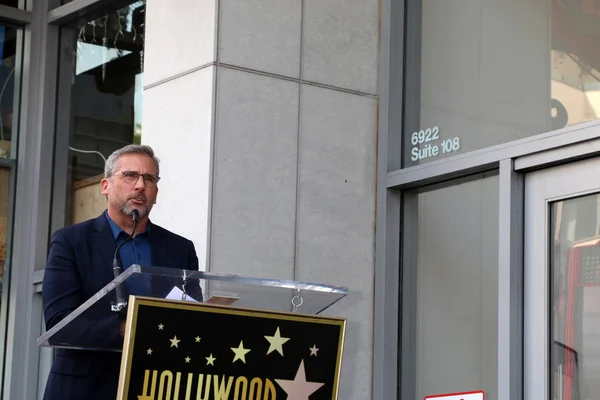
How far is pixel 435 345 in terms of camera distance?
A: 576 cm

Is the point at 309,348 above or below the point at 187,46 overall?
below

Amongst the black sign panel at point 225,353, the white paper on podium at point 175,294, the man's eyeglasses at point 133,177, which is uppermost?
the man's eyeglasses at point 133,177

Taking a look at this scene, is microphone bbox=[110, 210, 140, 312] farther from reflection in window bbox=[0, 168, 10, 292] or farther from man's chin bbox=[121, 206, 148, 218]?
reflection in window bbox=[0, 168, 10, 292]

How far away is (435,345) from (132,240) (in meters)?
2.09

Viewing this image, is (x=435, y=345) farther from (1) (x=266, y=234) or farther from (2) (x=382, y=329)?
(1) (x=266, y=234)

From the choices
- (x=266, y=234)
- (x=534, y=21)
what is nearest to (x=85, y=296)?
(x=266, y=234)

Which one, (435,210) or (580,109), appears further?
(435,210)

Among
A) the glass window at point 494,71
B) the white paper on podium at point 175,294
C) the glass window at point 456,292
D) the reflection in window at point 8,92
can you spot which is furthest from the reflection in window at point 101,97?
the white paper on podium at point 175,294

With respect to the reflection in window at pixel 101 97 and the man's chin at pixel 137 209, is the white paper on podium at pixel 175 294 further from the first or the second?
the reflection in window at pixel 101 97

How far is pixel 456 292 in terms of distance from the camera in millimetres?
5676

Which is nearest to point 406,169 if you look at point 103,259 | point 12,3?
point 103,259

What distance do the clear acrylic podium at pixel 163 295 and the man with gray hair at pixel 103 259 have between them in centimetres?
1

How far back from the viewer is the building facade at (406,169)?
5090 millimetres

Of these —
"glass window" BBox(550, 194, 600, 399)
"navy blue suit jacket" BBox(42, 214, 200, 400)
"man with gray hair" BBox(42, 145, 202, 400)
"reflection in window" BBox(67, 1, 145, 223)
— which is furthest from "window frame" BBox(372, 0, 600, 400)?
"reflection in window" BBox(67, 1, 145, 223)
